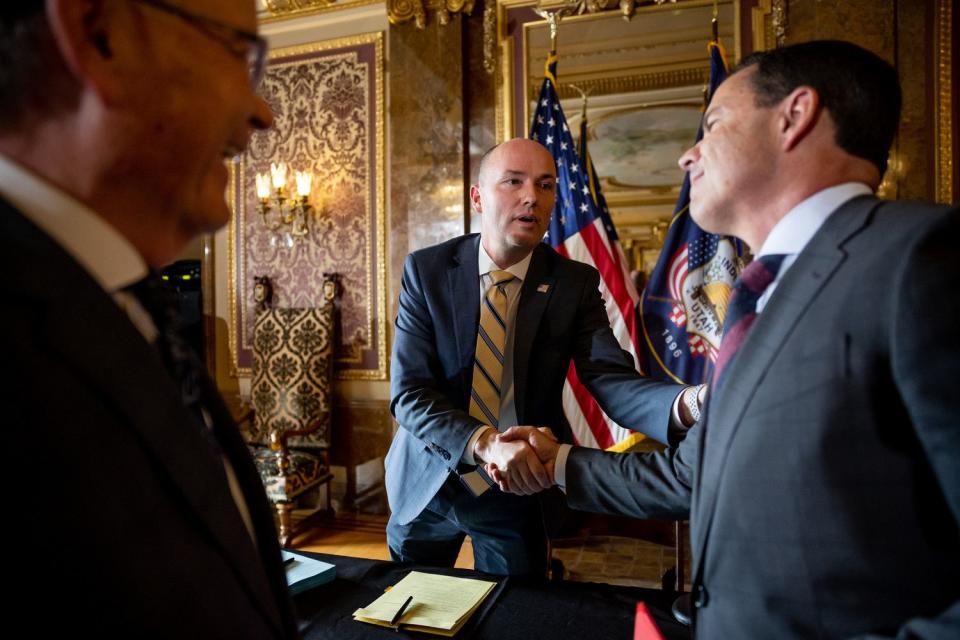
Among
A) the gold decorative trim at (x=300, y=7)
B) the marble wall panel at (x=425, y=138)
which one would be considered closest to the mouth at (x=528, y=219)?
the marble wall panel at (x=425, y=138)

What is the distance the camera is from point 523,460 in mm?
1551

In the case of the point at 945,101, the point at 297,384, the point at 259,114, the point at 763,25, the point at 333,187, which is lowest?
the point at 297,384

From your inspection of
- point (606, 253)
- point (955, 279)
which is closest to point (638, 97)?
point (606, 253)

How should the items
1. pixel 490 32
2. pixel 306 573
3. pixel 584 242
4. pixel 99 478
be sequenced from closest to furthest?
pixel 99 478, pixel 306 573, pixel 584 242, pixel 490 32

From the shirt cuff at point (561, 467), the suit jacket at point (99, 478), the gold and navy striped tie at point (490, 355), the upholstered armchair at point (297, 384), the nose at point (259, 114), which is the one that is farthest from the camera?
the upholstered armchair at point (297, 384)

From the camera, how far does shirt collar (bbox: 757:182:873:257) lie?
925mm

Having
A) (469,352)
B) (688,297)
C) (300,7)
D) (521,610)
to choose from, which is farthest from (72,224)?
(300,7)

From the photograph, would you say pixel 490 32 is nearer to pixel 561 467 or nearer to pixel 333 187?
pixel 333 187

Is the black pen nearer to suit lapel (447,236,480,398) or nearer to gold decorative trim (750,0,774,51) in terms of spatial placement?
suit lapel (447,236,480,398)

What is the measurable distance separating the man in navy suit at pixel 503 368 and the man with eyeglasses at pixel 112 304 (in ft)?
3.92

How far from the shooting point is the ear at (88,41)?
52 centimetres

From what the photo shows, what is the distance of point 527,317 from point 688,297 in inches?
68.6

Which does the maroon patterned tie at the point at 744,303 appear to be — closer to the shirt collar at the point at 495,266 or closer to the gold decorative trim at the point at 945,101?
the shirt collar at the point at 495,266

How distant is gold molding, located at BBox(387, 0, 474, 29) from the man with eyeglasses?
150 inches
